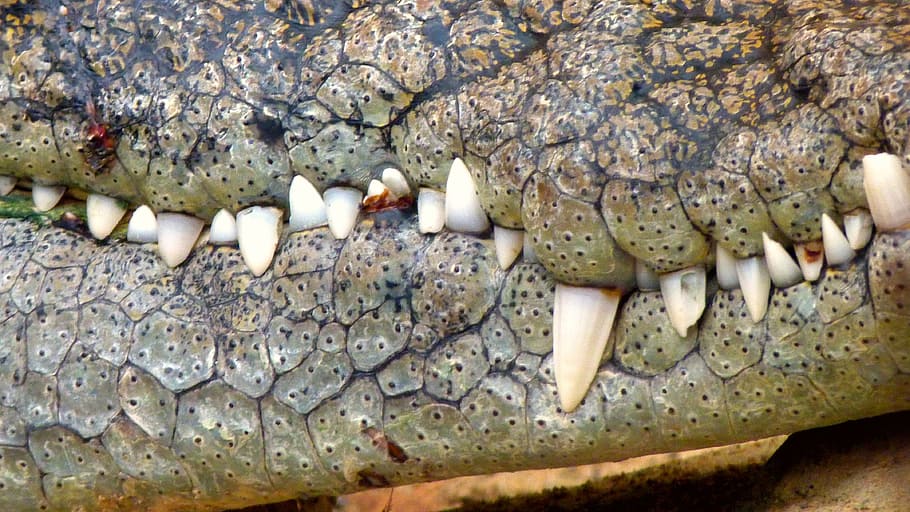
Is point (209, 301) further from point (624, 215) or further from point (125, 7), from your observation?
point (624, 215)

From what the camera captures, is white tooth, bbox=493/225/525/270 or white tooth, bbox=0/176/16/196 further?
white tooth, bbox=0/176/16/196

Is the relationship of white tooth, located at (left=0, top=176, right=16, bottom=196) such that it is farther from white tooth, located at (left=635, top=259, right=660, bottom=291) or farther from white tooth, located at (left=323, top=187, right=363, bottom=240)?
white tooth, located at (left=635, top=259, right=660, bottom=291)

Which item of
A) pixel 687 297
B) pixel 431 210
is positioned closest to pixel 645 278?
pixel 687 297

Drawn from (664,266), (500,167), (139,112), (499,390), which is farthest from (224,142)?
(664,266)

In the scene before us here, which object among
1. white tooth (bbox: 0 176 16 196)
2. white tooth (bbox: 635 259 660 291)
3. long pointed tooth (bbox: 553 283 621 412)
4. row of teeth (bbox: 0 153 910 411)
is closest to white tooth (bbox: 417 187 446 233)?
row of teeth (bbox: 0 153 910 411)

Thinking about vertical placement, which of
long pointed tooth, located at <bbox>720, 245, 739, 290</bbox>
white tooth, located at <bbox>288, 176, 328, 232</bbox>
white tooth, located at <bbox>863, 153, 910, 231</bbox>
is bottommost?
white tooth, located at <bbox>288, 176, 328, 232</bbox>

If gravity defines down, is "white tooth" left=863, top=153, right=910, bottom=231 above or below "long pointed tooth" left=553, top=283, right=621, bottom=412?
above

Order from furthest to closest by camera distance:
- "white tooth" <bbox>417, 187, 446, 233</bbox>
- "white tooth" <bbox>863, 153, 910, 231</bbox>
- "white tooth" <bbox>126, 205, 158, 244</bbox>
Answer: "white tooth" <bbox>126, 205, 158, 244</bbox>, "white tooth" <bbox>417, 187, 446, 233</bbox>, "white tooth" <bbox>863, 153, 910, 231</bbox>
